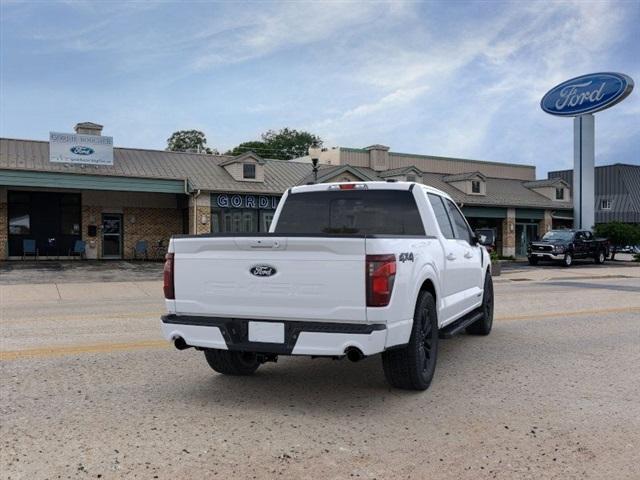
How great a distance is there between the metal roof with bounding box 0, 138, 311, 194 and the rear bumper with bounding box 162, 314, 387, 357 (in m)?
22.9

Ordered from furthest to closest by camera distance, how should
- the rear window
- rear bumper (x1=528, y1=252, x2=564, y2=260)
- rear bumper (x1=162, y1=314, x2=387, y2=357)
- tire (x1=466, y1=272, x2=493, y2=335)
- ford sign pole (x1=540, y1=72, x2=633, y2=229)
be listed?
ford sign pole (x1=540, y1=72, x2=633, y2=229) → rear bumper (x1=528, y1=252, x2=564, y2=260) → tire (x1=466, y1=272, x2=493, y2=335) → the rear window → rear bumper (x1=162, y1=314, x2=387, y2=357)

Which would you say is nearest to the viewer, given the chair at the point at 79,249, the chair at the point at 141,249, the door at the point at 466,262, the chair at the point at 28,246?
the door at the point at 466,262

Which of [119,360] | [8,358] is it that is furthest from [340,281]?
[8,358]

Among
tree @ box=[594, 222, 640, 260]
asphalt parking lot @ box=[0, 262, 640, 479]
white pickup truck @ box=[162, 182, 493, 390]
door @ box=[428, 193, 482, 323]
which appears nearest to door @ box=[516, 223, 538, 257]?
tree @ box=[594, 222, 640, 260]

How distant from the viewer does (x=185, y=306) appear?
5.21 m

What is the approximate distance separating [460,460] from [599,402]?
203 centimetres

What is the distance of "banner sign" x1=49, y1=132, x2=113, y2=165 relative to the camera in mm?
26656

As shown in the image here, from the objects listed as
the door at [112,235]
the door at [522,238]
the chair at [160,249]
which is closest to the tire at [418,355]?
the chair at [160,249]

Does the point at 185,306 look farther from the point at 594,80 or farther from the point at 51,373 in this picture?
the point at 594,80

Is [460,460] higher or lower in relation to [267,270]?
lower

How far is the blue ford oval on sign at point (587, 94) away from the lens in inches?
1339

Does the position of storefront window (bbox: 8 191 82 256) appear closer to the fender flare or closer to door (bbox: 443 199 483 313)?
door (bbox: 443 199 483 313)

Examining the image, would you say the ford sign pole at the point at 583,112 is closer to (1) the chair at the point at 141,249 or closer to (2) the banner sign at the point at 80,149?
(1) the chair at the point at 141,249

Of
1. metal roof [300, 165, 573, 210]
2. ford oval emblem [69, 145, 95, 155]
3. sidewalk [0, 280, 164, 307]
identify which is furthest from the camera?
metal roof [300, 165, 573, 210]
